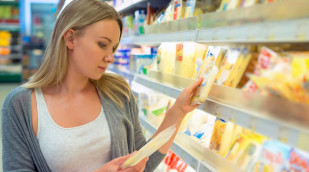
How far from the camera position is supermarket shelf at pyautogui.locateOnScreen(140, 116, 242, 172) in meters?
1.16

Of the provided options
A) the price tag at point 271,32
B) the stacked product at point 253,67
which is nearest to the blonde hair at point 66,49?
the stacked product at point 253,67

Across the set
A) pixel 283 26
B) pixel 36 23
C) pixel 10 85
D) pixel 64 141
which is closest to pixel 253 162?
pixel 283 26

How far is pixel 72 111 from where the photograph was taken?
1.50 metres

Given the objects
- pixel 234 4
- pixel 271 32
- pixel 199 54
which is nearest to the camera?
pixel 271 32

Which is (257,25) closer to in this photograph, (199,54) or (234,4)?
(234,4)

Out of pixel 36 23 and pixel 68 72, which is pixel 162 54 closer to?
pixel 68 72

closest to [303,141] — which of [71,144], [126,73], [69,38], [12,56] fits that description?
[71,144]

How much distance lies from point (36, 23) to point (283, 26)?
10825 millimetres

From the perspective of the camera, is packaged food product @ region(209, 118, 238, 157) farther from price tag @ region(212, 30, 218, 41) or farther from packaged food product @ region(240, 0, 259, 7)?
packaged food product @ region(240, 0, 259, 7)

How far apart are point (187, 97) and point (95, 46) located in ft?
1.66

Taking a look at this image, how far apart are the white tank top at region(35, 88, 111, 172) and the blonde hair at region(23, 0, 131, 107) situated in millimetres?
143

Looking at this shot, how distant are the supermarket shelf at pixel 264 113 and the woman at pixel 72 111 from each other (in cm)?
17

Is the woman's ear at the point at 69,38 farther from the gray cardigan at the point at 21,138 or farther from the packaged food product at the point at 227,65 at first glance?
the packaged food product at the point at 227,65

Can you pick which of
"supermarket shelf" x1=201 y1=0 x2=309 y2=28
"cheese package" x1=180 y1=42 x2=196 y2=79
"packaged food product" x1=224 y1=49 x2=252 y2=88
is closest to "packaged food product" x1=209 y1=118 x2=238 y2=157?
"packaged food product" x1=224 y1=49 x2=252 y2=88
